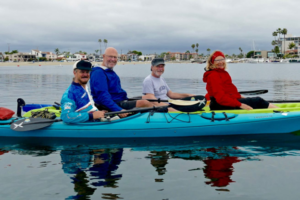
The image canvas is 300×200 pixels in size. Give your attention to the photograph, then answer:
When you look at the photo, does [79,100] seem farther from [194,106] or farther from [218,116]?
[218,116]

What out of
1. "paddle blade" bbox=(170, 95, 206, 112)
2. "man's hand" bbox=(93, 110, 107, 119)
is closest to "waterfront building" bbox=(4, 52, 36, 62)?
"man's hand" bbox=(93, 110, 107, 119)

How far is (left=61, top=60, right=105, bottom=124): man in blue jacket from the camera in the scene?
5957 mm

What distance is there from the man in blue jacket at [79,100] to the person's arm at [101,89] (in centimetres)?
27

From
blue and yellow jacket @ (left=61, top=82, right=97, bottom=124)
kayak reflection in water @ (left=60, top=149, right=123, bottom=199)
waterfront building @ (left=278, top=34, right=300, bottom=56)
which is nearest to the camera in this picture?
kayak reflection in water @ (left=60, top=149, right=123, bottom=199)

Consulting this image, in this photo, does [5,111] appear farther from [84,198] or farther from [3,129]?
[84,198]

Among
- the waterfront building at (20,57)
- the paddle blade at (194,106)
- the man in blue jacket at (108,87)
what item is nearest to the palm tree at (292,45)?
the waterfront building at (20,57)

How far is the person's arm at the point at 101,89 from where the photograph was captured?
664 cm

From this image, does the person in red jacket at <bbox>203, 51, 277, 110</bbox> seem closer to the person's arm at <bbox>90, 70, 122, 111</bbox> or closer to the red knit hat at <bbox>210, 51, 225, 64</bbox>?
the red knit hat at <bbox>210, 51, 225, 64</bbox>

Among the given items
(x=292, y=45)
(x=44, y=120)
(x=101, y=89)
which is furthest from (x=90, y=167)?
(x=292, y=45)

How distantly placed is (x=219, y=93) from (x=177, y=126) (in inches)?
44.6

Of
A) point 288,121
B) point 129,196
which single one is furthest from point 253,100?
point 129,196

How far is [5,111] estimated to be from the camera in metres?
7.22

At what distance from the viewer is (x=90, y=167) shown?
5168 millimetres

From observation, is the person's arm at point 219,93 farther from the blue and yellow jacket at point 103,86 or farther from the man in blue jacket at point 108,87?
the blue and yellow jacket at point 103,86
